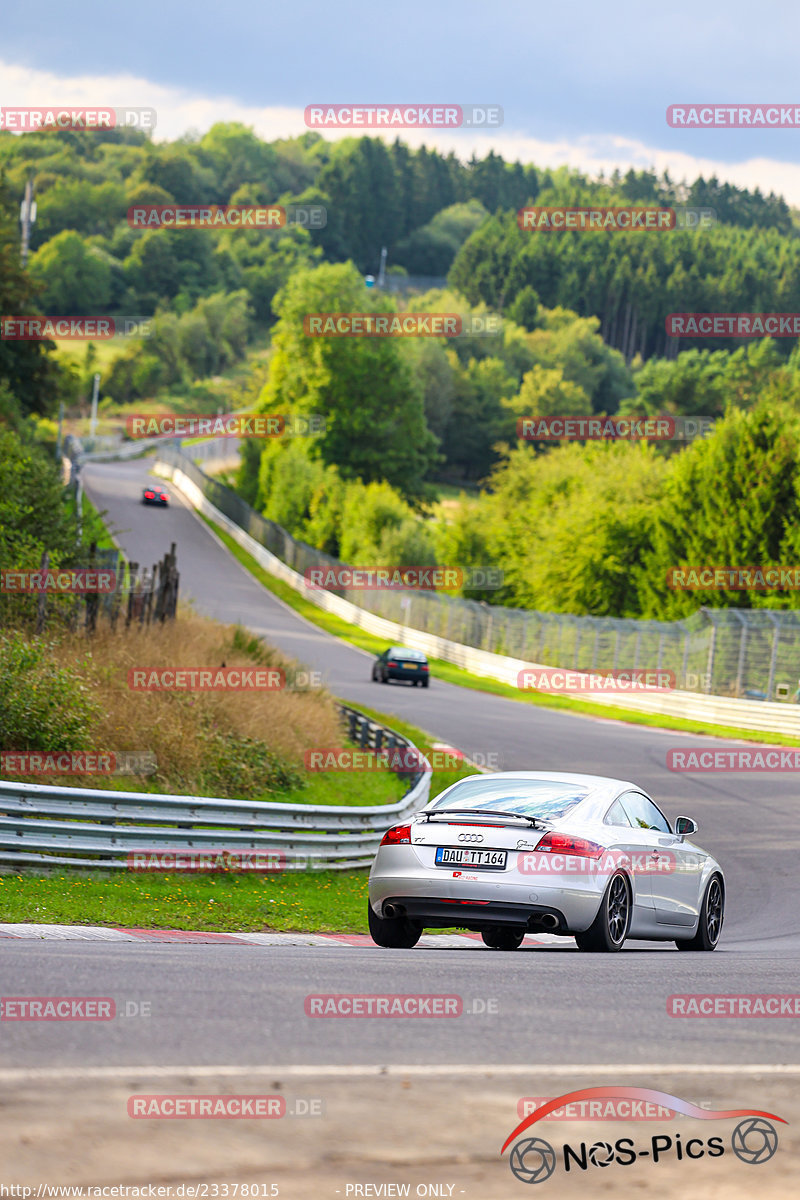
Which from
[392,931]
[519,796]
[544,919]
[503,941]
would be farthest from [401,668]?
[544,919]

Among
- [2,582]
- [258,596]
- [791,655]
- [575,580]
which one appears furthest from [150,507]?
[2,582]

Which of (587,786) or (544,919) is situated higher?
(587,786)

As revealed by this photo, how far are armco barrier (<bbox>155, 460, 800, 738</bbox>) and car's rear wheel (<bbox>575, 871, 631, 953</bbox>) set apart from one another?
22.0 m

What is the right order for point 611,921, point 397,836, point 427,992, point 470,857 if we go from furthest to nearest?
point 397,836, point 611,921, point 470,857, point 427,992

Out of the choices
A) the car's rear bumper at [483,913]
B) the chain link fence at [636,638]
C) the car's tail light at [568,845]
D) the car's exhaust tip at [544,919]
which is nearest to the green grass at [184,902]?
the car's rear bumper at [483,913]

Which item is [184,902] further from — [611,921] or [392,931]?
[611,921]

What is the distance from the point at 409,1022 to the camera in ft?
19.2

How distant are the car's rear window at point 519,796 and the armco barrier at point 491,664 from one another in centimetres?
2178

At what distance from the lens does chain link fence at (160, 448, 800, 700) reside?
33281 millimetres

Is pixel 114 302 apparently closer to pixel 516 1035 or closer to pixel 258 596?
pixel 258 596

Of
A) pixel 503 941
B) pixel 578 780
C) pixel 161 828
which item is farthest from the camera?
pixel 161 828

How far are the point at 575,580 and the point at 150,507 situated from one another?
2848cm

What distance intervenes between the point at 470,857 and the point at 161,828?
495cm

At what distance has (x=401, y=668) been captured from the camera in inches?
1583
